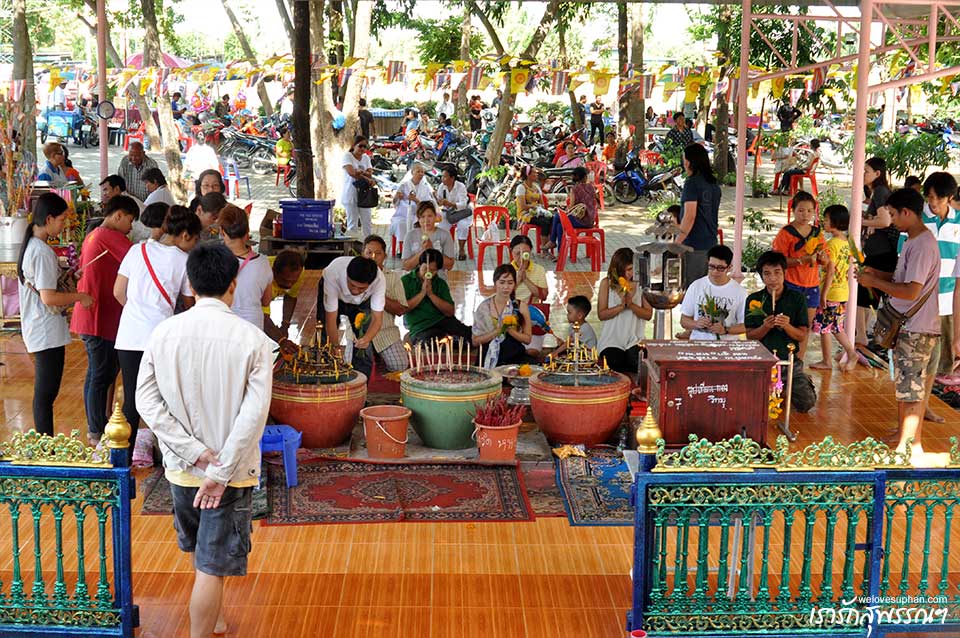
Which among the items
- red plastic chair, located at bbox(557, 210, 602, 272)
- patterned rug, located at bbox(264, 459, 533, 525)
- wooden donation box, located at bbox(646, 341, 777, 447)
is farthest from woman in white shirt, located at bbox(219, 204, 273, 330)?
red plastic chair, located at bbox(557, 210, 602, 272)

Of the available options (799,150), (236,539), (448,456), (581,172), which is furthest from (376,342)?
(799,150)

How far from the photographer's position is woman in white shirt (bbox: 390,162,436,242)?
12938mm

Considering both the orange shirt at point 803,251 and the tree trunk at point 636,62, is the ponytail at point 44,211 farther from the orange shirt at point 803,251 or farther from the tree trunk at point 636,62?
the tree trunk at point 636,62

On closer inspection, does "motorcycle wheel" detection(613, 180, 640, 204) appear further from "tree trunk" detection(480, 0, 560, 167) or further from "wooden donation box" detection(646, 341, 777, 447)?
"wooden donation box" detection(646, 341, 777, 447)

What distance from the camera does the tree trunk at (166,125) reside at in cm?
1642

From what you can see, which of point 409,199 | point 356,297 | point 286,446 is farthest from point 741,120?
point 286,446

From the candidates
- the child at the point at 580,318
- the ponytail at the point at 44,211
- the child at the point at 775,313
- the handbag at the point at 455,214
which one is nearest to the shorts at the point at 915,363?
the child at the point at 775,313

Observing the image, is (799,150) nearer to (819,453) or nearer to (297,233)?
(297,233)

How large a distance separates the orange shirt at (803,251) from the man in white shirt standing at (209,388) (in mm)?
5120

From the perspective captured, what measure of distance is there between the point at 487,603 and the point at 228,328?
63.8 inches

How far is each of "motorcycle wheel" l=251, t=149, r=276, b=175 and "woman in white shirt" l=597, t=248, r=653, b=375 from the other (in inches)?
697

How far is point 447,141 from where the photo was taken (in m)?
23.8

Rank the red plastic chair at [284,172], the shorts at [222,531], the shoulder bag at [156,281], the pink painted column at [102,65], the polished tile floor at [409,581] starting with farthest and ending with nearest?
the red plastic chair at [284,172], the pink painted column at [102,65], the shoulder bag at [156,281], the polished tile floor at [409,581], the shorts at [222,531]

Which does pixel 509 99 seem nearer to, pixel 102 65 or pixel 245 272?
pixel 102 65
